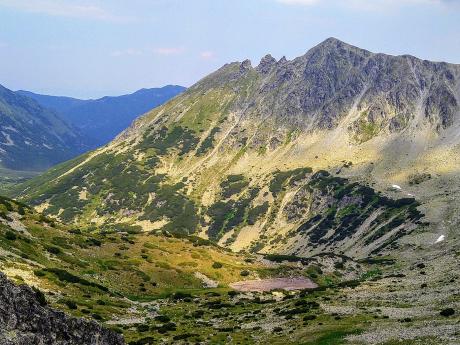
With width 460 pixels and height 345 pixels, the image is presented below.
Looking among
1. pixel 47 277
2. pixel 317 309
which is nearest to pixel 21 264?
pixel 47 277

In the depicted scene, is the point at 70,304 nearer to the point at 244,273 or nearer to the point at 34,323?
the point at 34,323

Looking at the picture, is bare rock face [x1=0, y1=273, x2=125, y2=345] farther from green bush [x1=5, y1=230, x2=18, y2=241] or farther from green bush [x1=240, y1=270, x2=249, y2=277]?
green bush [x1=240, y1=270, x2=249, y2=277]

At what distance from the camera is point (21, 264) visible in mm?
76438

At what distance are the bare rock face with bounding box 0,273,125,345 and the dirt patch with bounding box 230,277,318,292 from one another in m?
75.9

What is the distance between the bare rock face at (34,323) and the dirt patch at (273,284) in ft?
249

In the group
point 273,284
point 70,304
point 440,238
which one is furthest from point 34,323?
point 440,238

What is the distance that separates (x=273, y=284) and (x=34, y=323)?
9129 cm

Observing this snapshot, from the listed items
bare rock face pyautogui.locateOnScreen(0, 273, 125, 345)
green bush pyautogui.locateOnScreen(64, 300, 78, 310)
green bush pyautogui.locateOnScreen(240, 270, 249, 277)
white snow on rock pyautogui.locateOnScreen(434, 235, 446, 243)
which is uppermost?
bare rock face pyautogui.locateOnScreen(0, 273, 125, 345)

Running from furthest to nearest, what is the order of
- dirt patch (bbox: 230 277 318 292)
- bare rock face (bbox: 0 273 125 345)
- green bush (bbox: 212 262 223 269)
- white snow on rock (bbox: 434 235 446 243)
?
white snow on rock (bbox: 434 235 446 243) → green bush (bbox: 212 262 223 269) → dirt patch (bbox: 230 277 318 292) → bare rock face (bbox: 0 273 125 345)

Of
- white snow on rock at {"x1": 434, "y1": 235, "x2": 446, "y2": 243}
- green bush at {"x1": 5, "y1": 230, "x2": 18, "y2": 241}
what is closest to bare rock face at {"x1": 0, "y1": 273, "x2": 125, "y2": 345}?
green bush at {"x1": 5, "y1": 230, "x2": 18, "y2": 241}

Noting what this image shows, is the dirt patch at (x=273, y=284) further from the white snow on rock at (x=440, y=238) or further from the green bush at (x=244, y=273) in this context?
the white snow on rock at (x=440, y=238)

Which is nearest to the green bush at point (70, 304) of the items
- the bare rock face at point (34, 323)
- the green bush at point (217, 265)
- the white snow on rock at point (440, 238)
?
the bare rock face at point (34, 323)

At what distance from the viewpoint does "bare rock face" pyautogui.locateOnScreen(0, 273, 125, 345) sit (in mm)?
25984

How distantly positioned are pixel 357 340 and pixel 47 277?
48324 millimetres
